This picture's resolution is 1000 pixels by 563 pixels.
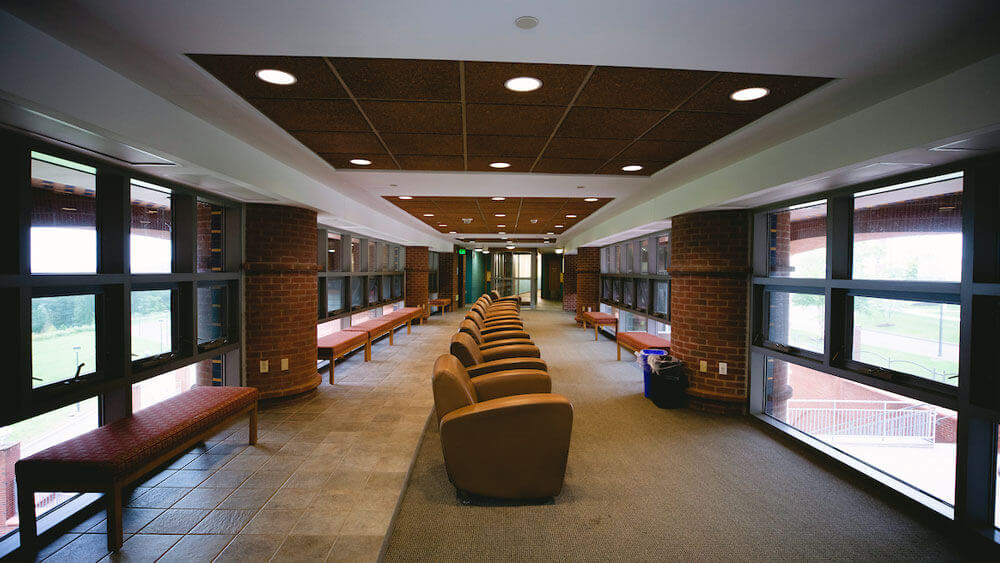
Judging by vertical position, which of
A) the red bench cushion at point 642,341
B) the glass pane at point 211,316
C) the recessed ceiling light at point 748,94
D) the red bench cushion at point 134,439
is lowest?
the red bench cushion at point 134,439

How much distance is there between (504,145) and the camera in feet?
11.3

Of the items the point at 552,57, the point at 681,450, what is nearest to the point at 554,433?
the point at 681,450

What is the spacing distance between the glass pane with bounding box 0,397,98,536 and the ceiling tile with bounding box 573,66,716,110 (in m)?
3.69

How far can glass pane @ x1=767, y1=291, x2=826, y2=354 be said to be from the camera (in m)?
3.78

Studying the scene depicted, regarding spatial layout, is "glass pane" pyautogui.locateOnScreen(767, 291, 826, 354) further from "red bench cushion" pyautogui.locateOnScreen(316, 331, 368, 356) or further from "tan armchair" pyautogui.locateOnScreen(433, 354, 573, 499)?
"red bench cushion" pyautogui.locateOnScreen(316, 331, 368, 356)

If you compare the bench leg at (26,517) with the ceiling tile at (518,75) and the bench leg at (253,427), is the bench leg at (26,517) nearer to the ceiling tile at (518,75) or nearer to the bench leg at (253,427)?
the bench leg at (253,427)

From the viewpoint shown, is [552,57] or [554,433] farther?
[554,433]

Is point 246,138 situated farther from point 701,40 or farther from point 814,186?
point 814,186

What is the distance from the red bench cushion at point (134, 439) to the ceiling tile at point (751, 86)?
3.69 meters

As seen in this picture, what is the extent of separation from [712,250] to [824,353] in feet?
4.79

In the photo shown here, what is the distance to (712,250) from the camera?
181 inches

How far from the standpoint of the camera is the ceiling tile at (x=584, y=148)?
330 cm

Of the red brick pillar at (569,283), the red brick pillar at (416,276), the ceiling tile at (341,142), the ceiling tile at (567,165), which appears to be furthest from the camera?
the red brick pillar at (569,283)

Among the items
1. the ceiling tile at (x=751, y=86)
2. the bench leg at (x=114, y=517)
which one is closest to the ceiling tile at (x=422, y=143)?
the ceiling tile at (x=751, y=86)
